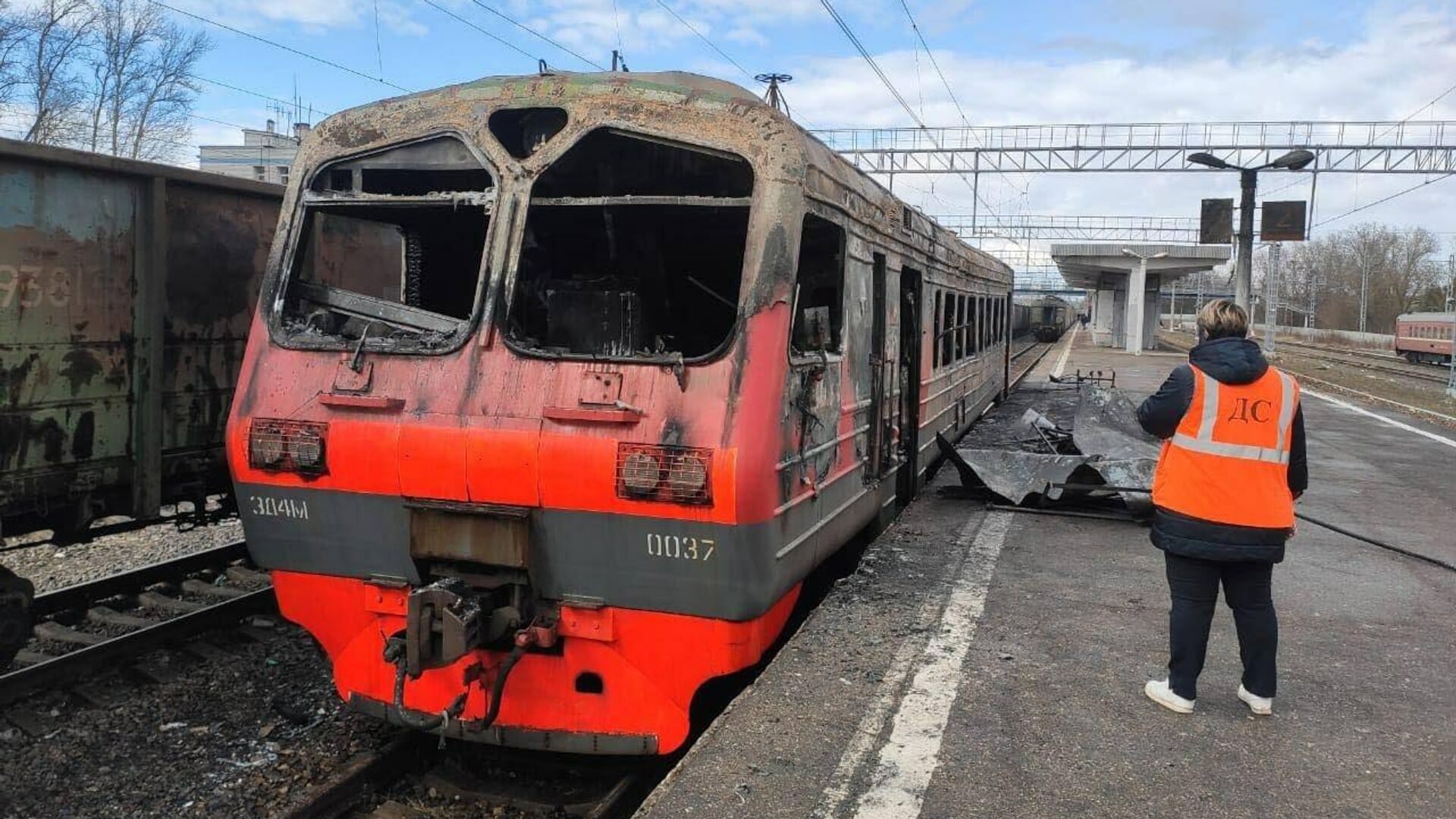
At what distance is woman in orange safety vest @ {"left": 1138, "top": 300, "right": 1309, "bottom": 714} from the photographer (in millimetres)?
3799

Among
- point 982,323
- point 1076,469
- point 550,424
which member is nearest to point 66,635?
point 550,424

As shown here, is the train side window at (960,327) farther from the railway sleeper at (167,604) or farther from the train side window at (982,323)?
the railway sleeper at (167,604)

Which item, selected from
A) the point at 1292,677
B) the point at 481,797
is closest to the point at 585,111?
the point at 481,797

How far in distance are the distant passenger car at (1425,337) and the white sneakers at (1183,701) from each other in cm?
4383

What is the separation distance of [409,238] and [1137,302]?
1480 inches

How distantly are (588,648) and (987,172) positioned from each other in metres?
29.5

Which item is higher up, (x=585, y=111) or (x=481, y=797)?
(x=585, y=111)

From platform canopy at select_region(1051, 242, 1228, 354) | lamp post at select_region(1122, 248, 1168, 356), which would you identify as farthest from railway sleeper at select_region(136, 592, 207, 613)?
platform canopy at select_region(1051, 242, 1228, 354)

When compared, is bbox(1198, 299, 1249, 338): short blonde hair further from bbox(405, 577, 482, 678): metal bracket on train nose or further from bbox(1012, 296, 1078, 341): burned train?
bbox(1012, 296, 1078, 341): burned train

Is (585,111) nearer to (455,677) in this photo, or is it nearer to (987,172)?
(455,677)

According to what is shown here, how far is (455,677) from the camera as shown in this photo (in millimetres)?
4016

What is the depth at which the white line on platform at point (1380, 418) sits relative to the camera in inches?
554

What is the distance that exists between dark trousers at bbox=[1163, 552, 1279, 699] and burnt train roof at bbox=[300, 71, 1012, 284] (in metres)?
2.22

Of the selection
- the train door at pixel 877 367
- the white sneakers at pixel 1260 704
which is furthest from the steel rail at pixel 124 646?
the white sneakers at pixel 1260 704
